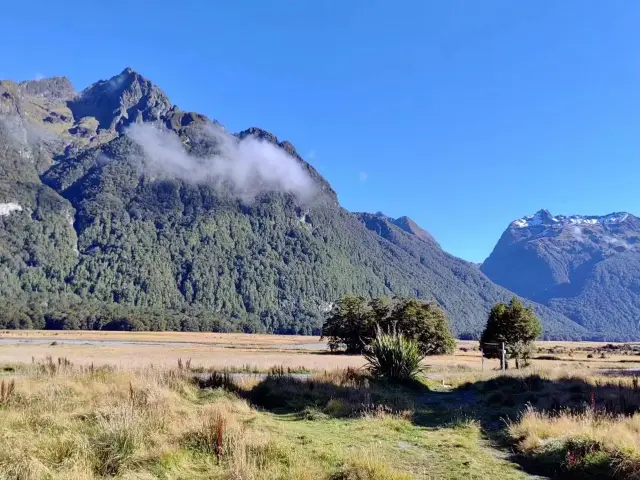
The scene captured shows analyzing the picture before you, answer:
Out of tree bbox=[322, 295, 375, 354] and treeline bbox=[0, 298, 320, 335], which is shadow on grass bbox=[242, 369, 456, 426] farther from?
treeline bbox=[0, 298, 320, 335]

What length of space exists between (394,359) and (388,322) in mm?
35095

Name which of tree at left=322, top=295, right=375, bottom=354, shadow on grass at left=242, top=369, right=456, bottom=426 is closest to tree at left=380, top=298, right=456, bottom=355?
tree at left=322, top=295, right=375, bottom=354

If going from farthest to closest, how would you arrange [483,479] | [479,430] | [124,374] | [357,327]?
[357,327] < [124,374] < [479,430] < [483,479]

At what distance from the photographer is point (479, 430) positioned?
33.6ft

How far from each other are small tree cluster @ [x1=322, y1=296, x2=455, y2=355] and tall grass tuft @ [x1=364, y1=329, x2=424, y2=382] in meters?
26.8

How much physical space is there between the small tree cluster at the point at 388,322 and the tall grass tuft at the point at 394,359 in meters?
26.8

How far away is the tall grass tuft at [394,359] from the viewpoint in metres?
17.4

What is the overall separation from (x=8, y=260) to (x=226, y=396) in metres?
219

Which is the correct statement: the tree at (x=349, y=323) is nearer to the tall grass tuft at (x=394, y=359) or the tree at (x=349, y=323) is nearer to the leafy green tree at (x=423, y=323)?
the leafy green tree at (x=423, y=323)

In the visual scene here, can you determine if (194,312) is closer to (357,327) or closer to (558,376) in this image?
(357,327)

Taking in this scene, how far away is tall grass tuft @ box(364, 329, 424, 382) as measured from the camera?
17.4 meters

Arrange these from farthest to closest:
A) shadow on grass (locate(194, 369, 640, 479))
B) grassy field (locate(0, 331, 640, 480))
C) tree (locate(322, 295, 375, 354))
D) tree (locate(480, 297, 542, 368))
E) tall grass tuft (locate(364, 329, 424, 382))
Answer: tree (locate(322, 295, 375, 354))
tree (locate(480, 297, 542, 368))
tall grass tuft (locate(364, 329, 424, 382))
shadow on grass (locate(194, 369, 640, 479))
grassy field (locate(0, 331, 640, 480))

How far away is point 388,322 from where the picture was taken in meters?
52.0

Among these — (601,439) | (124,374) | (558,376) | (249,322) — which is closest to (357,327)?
(558,376)
